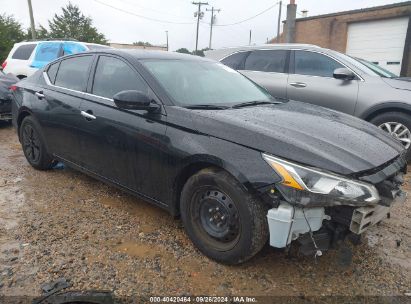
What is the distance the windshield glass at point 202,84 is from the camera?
10.1 feet

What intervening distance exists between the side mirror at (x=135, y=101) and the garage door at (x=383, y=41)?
1644 cm

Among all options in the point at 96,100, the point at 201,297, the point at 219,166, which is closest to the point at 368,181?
the point at 219,166

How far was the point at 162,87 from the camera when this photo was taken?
3.04 metres

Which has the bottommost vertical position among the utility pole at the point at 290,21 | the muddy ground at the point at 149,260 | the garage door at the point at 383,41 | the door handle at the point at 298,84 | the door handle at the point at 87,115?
the muddy ground at the point at 149,260

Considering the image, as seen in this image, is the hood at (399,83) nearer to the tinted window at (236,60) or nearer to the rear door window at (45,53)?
the tinted window at (236,60)

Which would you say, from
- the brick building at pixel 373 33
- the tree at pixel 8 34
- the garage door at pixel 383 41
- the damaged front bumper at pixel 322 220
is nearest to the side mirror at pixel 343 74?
the damaged front bumper at pixel 322 220

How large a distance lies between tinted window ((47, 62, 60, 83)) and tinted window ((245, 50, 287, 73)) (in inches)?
134

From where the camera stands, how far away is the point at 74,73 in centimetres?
400

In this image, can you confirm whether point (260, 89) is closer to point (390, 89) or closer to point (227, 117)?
point (227, 117)

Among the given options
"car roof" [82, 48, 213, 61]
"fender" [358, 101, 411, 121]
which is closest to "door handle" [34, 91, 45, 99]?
Result: "car roof" [82, 48, 213, 61]

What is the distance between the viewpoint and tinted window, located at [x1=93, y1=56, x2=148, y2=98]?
127 inches

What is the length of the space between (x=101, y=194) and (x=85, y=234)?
945 millimetres

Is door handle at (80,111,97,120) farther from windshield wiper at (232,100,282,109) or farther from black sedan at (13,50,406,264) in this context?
windshield wiper at (232,100,282,109)

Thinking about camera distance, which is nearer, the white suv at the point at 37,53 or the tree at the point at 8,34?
the white suv at the point at 37,53
